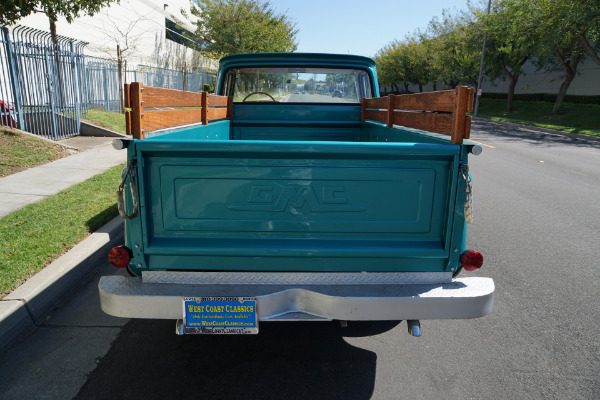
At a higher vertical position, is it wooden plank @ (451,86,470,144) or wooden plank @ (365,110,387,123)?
wooden plank @ (451,86,470,144)

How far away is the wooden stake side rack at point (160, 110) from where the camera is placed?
236 cm

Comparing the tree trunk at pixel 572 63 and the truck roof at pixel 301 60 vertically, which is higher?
the tree trunk at pixel 572 63

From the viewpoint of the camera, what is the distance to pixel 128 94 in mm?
2375

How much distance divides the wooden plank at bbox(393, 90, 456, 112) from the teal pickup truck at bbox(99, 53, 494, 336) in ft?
0.09

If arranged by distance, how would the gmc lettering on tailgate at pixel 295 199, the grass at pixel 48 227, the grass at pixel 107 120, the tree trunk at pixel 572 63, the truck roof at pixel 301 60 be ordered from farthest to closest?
the tree trunk at pixel 572 63 < the grass at pixel 107 120 < the truck roof at pixel 301 60 < the grass at pixel 48 227 < the gmc lettering on tailgate at pixel 295 199

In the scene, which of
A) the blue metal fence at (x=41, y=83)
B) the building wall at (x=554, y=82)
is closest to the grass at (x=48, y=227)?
the blue metal fence at (x=41, y=83)

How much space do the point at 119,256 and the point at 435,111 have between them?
2124 mm

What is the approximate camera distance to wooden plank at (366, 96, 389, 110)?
13.7 feet

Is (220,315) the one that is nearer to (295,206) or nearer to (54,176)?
(295,206)

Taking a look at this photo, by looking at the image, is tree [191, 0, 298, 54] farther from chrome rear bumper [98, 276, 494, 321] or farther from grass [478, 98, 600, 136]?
chrome rear bumper [98, 276, 494, 321]

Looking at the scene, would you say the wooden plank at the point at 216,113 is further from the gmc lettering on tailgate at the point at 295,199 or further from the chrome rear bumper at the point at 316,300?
the chrome rear bumper at the point at 316,300

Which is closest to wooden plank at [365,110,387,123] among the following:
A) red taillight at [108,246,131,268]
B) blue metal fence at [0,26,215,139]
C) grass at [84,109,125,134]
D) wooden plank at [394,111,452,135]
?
wooden plank at [394,111,452,135]

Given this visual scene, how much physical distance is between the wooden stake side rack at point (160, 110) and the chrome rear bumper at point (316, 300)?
2.84 ft

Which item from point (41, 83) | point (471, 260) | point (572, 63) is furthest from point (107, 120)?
point (572, 63)
